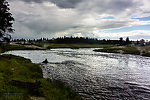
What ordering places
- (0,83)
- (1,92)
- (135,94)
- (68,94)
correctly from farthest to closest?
(135,94)
(68,94)
(0,83)
(1,92)

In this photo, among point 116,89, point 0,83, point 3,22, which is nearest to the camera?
point 0,83

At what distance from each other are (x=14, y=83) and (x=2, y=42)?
2659cm

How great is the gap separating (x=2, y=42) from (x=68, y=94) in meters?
30.0

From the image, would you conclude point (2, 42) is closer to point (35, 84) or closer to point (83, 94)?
point (35, 84)

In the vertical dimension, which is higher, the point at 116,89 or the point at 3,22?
the point at 3,22

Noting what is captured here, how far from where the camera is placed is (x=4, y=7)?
1312 inches

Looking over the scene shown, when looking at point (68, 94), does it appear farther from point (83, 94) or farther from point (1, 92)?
point (1, 92)

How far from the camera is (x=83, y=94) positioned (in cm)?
1889

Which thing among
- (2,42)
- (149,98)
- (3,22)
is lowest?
(149,98)

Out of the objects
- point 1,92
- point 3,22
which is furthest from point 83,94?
point 3,22

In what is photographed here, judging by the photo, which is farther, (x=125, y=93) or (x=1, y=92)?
(x=125, y=93)

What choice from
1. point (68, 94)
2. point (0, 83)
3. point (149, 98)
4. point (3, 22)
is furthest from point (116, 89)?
point (3, 22)

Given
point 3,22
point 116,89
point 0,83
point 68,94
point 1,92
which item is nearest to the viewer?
point 1,92

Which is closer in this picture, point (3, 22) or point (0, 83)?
point (0, 83)
